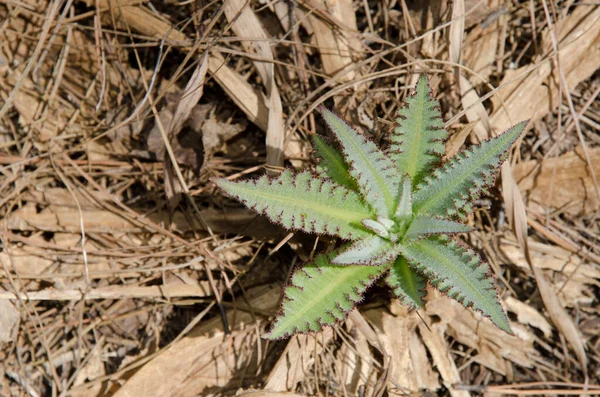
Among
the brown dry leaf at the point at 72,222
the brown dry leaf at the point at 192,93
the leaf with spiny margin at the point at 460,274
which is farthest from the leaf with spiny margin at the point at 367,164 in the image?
the brown dry leaf at the point at 72,222

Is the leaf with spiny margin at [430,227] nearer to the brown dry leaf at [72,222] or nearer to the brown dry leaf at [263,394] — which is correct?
the brown dry leaf at [263,394]

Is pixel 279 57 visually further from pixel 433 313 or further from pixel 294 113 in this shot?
pixel 433 313

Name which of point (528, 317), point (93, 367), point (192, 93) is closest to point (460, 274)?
point (528, 317)

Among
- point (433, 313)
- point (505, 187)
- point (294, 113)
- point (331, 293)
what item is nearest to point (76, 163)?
point (294, 113)

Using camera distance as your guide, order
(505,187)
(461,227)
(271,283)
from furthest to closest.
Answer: (271,283) < (505,187) < (461,227)

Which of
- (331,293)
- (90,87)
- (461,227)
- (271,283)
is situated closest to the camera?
(461,227)

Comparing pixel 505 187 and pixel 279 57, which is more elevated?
pixel 279 57
